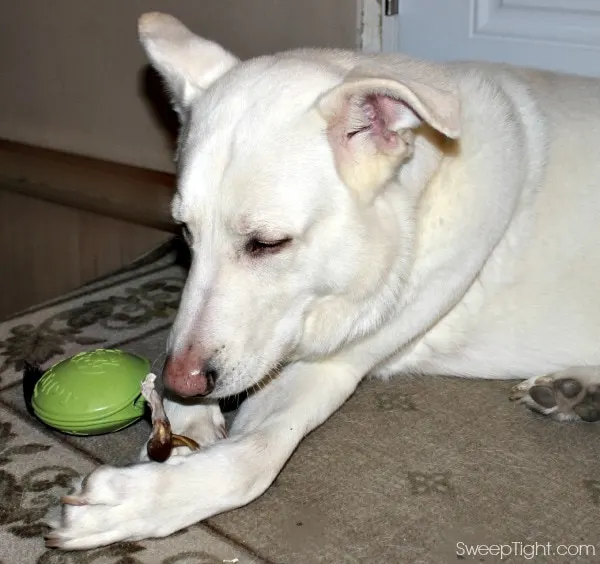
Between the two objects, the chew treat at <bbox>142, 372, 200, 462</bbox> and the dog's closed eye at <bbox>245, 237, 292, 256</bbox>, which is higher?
the dog's closed eye at <bbox>245, 237, 292, 256</bbox>

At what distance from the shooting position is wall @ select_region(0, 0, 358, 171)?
2.83m

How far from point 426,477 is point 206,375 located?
47cm

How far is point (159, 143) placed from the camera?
328cm

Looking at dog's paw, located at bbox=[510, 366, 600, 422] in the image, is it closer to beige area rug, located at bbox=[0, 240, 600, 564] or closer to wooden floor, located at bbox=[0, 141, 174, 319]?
beige area rug, located at bbox=[0, 240, 600, 564]

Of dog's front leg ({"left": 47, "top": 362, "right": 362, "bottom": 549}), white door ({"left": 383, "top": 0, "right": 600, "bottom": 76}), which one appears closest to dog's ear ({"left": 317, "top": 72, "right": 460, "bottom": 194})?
dog's front leg ({"left": 47, "top": 362, "right": 362, "bottom": 549})

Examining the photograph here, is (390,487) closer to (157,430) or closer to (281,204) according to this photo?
(157,430)

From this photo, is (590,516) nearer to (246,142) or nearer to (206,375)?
(206,375)

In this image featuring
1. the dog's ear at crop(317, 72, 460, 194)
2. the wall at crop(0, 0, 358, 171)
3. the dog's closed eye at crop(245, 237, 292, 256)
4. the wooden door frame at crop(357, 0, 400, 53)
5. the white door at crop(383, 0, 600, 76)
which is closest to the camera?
the dog's ear at crop(317, 72, 460, 194)

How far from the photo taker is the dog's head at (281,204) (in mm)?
1506

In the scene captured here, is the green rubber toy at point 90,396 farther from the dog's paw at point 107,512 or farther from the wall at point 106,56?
the wall at point 106,56

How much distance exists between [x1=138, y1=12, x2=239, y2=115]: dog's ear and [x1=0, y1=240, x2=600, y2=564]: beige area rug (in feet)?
2.14

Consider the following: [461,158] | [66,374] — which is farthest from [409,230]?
[66,374]

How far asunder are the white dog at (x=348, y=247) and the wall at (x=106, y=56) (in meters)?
0.91

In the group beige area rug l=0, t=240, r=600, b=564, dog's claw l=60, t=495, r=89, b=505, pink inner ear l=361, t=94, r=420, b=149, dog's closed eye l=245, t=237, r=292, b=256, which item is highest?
pink inner ear l=361, t=94, r=420, b=149
